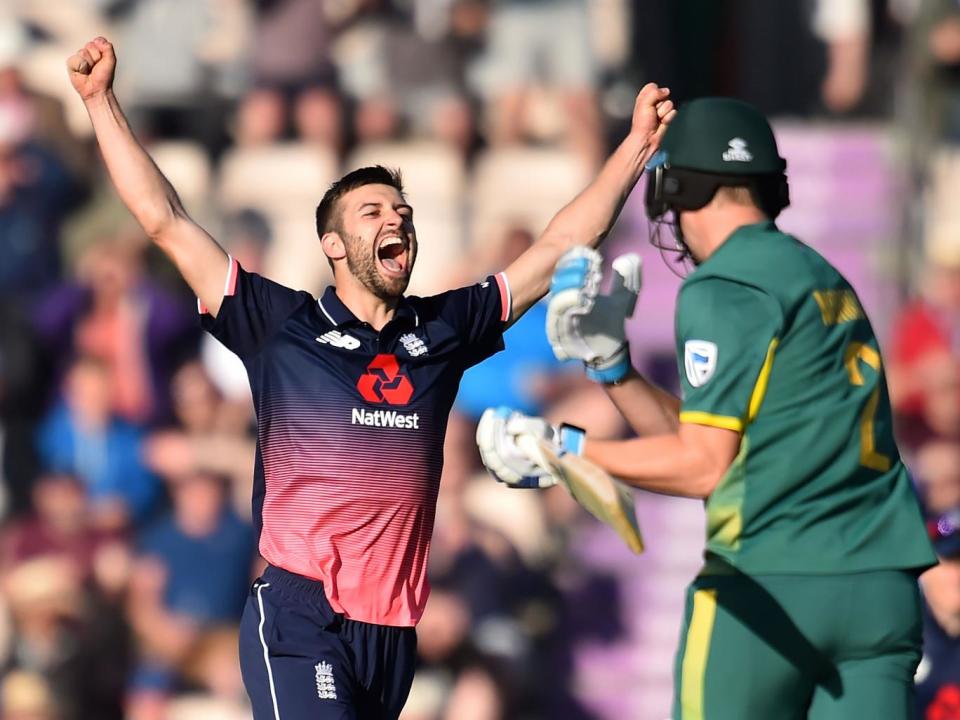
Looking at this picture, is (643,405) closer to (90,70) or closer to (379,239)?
(379,239)

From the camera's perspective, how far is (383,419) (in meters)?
5.41

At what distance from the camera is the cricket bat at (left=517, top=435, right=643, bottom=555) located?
4.24 meters

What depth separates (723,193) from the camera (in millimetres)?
4570

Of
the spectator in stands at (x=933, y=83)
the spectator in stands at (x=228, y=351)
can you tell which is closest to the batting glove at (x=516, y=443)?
the spectator in stands at (x=228, y=351)

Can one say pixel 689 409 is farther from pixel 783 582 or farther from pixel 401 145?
pixel 401 145

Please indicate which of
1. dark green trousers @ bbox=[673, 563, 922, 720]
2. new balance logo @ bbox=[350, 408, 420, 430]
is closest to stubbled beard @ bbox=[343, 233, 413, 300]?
new balance logo @ bbox=[350, 408, 420, 430]

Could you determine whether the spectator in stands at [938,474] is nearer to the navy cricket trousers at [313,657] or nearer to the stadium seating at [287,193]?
the navy cricket trousers at [313,657]

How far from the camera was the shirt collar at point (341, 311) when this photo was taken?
553 centimetres

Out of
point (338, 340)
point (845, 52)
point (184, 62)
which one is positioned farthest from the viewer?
point (845, 52)

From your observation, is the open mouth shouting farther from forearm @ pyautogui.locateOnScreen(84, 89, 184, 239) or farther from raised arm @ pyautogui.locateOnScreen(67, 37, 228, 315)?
forearm @ pyautogui.locateOnScreen(84, 89, 184, 239)

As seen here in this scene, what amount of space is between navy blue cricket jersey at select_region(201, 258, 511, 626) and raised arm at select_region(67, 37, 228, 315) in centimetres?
7

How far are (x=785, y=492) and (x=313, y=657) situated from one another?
159cm

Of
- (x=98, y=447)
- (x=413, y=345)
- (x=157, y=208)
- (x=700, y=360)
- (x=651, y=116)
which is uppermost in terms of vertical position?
(x=651, y=116)

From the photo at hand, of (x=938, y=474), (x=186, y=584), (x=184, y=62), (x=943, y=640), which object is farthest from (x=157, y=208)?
(x=184, y=62)
